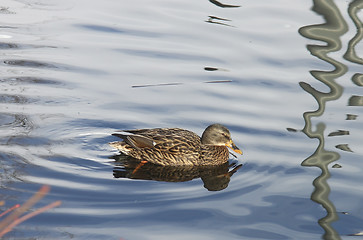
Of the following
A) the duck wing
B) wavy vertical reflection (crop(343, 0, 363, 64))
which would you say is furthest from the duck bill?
wavy vertical reflection (crop(343, 0, 363, 64))

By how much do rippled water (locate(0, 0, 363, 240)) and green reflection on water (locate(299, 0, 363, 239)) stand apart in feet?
0.07

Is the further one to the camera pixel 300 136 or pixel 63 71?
pixel 63 71

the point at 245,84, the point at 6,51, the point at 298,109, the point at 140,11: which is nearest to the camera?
the point at 298,109

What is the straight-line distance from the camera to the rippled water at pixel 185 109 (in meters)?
6.82

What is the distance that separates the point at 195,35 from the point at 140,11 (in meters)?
1.64

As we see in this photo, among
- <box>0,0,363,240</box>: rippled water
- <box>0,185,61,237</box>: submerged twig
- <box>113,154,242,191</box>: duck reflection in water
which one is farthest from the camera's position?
<box>113,154,242,191</box>: duck reflection in water

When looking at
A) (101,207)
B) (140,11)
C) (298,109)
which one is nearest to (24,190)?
(101,207)

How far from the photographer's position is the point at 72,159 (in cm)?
811

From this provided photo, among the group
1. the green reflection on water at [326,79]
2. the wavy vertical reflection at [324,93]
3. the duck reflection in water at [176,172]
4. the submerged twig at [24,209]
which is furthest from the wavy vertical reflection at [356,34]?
the submerged twig at [24,209]

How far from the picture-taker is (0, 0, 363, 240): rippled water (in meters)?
6.82

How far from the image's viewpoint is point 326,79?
10602 mm

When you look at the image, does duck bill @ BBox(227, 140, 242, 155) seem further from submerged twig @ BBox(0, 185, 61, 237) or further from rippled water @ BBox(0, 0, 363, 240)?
submerged twig @ BBox(0, 185, 61, 237)

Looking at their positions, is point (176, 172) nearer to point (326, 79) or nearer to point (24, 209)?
point (24, 209)

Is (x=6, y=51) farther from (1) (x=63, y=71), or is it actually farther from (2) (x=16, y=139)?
→ (2) (x=16, y=139)
